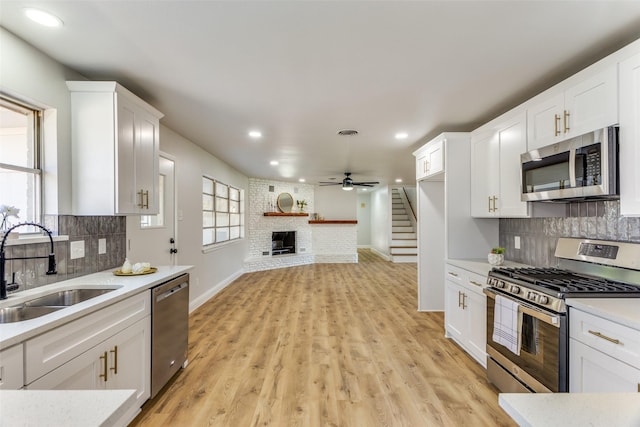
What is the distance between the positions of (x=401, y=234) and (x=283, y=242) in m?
3.68

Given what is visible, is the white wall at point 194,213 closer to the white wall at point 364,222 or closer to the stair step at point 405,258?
the stair step at point 405,258

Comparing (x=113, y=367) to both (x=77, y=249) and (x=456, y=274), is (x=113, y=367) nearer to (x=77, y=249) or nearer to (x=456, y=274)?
(x=77, y=249)

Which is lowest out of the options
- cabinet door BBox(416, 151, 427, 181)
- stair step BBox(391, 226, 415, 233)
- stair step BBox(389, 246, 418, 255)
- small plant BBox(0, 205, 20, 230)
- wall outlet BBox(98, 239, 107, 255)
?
stair step BBox(389, 246, 418, 255)

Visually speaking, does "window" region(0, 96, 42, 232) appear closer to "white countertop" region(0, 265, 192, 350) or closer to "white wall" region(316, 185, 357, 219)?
"white countertop" region(0, 265, 192, 350)

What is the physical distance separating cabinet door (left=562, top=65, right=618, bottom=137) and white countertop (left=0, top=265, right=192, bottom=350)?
3.15m

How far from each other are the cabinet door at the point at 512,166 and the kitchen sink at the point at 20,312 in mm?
3426

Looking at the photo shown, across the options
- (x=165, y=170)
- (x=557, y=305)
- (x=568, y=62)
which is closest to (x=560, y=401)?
(x=557, y=305)

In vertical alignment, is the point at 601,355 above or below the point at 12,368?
below

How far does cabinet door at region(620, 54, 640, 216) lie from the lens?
5.41 ft

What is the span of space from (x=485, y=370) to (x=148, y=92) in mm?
3874

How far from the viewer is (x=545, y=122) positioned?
2.32m

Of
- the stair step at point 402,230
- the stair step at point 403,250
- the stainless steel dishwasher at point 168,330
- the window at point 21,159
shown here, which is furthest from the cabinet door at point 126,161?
the stair step at point 402,230

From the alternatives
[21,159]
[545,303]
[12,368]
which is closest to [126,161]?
[21,159]

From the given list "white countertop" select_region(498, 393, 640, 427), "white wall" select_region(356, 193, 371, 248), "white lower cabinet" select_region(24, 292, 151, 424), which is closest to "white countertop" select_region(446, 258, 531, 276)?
"white countertop" select_region(498, 393, 640, 427)
